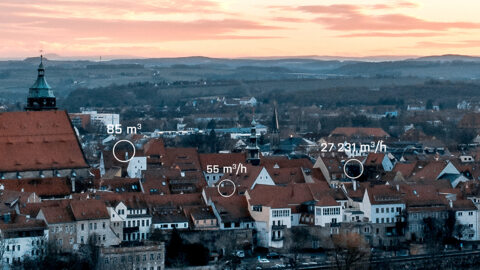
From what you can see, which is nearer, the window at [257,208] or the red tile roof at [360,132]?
the window at [257,208]

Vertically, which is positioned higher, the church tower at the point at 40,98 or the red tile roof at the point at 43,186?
the church tower at the point at 40,98

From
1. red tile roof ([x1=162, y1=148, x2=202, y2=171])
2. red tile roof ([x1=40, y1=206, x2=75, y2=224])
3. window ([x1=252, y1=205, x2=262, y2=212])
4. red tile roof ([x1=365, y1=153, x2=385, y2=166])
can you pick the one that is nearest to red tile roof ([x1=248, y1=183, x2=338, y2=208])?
window ([x1=252, y1=205, x2=262, y2=212])

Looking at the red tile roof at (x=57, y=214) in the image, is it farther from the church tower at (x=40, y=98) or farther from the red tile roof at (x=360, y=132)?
the red tile roof at (x=360, y=132)

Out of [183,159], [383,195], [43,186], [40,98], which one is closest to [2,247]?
[43,186]

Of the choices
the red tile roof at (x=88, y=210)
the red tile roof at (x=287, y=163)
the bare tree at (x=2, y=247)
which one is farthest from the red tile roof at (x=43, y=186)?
the red tile roof at (x=287, y=163)

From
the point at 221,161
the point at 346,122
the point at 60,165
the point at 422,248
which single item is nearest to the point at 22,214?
the point at 60,165

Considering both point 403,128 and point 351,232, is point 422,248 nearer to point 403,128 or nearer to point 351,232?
point 351,232
